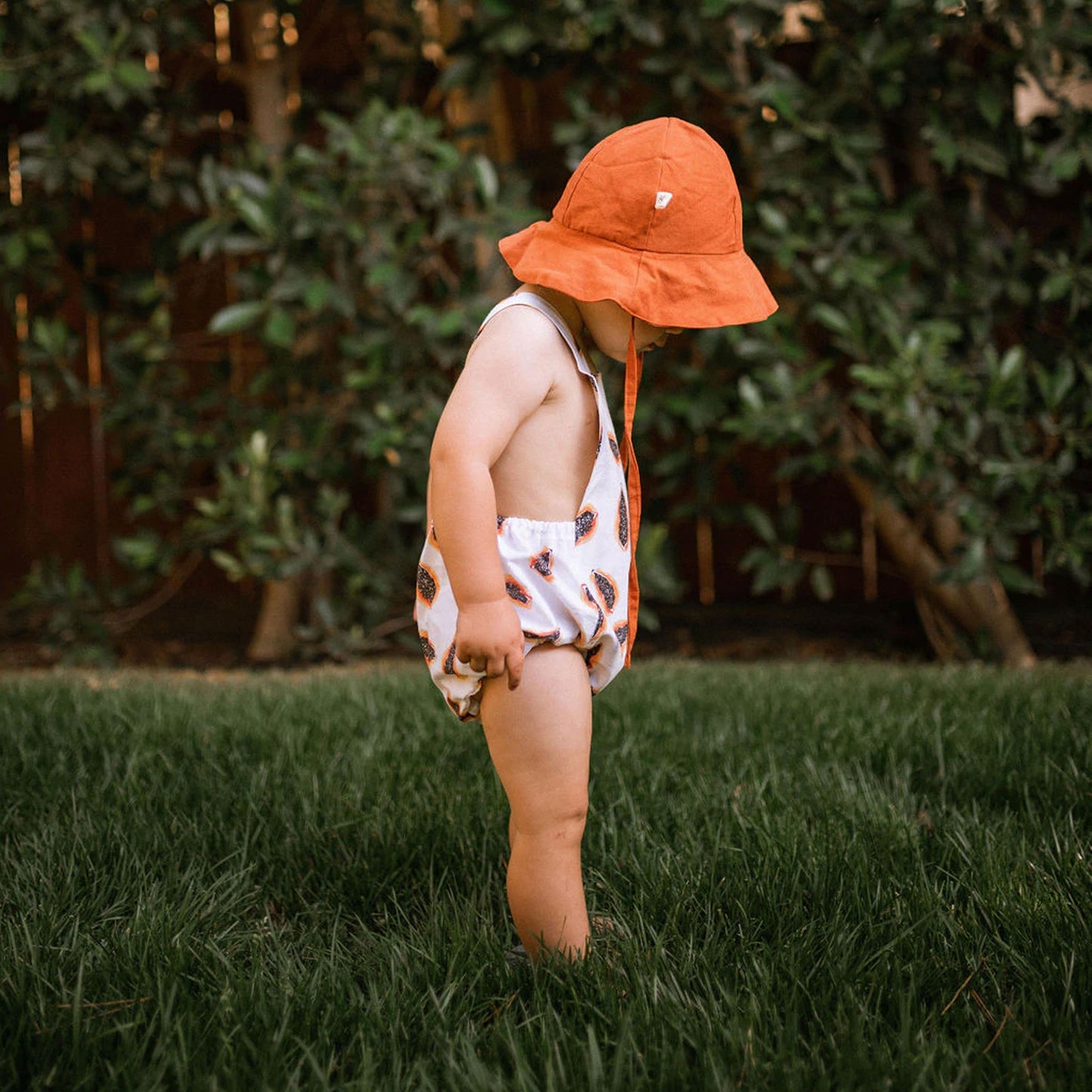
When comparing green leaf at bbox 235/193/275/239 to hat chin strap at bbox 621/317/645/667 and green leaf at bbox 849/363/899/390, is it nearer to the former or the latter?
green leaf at bbox 849/363/899/390

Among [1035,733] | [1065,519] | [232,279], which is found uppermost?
[232,279]

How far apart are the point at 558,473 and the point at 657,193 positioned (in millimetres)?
411

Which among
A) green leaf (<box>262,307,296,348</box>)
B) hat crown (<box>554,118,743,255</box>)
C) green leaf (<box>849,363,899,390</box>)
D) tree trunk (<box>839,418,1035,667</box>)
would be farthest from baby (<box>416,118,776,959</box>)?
tree trunk (<box>839,418,1035,667</box>)

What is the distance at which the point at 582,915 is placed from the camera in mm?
1537

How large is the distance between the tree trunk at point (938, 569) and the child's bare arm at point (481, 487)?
2.50 meters

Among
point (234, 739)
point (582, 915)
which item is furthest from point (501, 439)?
point (234, 739)

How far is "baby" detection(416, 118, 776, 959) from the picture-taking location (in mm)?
1453

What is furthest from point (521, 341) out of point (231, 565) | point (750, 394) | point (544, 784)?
point (231, 565)

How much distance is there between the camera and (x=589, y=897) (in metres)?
1.75

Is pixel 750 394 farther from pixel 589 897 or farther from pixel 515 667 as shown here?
pixel 515 667

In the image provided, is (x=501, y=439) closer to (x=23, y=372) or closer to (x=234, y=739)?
(x=234, y=739)

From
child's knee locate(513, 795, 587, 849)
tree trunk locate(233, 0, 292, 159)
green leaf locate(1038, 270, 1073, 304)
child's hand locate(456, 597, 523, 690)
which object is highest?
tree trunk locate(233, 0, 292, 159)

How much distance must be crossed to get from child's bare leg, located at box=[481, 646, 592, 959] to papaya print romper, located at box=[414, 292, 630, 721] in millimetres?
52

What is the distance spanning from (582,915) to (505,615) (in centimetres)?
46
